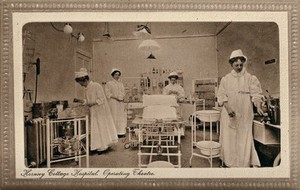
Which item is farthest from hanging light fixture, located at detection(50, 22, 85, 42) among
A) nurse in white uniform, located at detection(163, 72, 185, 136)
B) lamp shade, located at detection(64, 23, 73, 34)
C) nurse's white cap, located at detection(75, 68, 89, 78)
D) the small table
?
the small table

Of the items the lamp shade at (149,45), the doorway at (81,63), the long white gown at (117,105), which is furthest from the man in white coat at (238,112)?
the doorway at (81,63)

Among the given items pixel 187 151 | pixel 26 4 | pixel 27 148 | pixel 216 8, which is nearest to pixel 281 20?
pixel 216 8

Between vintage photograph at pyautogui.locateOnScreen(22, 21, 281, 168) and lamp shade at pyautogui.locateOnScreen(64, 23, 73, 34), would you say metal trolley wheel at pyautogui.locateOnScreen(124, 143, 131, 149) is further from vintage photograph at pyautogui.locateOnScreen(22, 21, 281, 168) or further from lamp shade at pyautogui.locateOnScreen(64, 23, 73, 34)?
lamp shade at pyautogui.locateOnScreen(64, 23, 73, 34)

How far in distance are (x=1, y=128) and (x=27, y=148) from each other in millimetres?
134

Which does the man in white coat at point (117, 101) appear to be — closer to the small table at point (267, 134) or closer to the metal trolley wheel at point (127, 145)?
the metal trolley wheel at point (127, 145)

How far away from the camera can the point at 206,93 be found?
0.90 m

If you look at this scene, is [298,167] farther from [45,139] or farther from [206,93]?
[45,139]

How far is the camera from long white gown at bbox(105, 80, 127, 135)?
35.8 inches

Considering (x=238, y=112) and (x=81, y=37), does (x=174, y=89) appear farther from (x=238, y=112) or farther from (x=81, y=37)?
(x=81, y=37)

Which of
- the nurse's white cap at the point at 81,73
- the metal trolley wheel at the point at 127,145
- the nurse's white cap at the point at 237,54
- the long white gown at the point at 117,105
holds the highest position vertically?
the nurse's white cap at the point at 237,54

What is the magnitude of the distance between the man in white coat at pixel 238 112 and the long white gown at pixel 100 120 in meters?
0.50

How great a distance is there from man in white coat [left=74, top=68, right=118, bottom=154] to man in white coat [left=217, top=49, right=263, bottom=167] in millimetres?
496

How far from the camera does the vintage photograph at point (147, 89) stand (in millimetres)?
870

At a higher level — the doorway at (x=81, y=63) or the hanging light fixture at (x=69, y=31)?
the hanging light fixture at (x=69, y=31)
